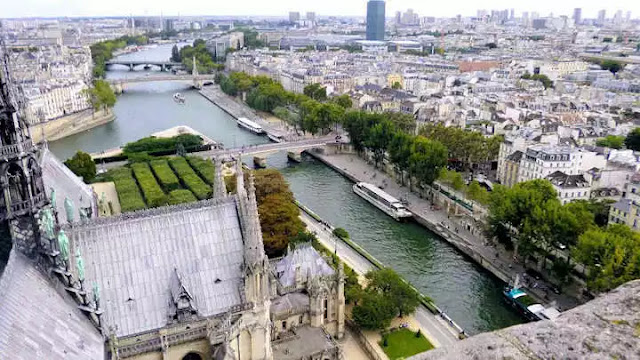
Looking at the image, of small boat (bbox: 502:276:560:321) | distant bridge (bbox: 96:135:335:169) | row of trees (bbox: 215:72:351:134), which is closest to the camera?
small boat (bbox: 502:276:560:321)

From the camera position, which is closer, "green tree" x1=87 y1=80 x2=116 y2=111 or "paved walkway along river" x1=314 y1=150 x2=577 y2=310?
"paved walkway along river" x1=314 y1=150 x2=577 y2=310

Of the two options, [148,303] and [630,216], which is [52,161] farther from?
[630,216]

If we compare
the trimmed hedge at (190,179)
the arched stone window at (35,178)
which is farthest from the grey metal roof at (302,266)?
the trimmed hedge at (190,179)

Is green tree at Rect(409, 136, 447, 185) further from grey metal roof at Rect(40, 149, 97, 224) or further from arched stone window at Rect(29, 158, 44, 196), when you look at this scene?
arched stone window at Rect(29, 158, 44, 196)

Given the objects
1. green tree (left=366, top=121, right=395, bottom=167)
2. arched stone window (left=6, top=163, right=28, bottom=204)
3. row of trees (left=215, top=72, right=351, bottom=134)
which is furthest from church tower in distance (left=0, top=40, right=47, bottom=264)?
Answer: row of trees (left=215, top=72, right=351, bottom=134)

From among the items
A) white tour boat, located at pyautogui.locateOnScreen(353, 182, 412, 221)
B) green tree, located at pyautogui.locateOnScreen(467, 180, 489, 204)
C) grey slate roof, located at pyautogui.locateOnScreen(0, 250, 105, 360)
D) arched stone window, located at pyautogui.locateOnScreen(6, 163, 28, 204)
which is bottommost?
white tour boat, located at pyautogui.locateOnScreen(353, 182, 412, 221)
